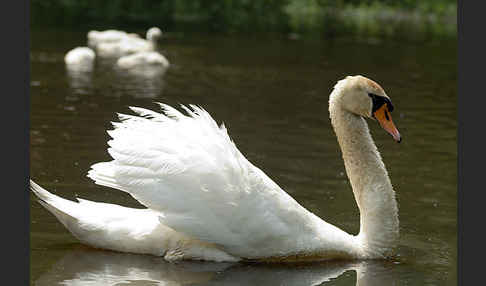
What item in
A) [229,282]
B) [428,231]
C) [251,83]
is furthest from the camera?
[251,83]

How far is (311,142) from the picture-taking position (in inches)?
500

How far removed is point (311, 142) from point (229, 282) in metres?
5.86

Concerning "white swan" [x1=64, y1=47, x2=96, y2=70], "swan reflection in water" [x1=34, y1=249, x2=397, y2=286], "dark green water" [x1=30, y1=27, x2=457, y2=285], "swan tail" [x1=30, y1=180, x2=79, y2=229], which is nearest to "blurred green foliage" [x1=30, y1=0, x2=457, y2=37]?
"dark green water" [x1=30, y1=27, x2=457, y2=285]

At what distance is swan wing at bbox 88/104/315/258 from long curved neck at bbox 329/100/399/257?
654 mm

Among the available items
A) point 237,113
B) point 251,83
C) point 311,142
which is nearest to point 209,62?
point 251,83

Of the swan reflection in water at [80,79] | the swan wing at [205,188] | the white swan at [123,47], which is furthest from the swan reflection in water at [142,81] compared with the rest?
the swan wing at [205,188]

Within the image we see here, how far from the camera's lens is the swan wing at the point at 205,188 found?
710 centimetres

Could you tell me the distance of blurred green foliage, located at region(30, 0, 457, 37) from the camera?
34562 millimetres

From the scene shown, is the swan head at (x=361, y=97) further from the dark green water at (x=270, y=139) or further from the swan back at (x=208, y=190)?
the dark green water at (x=270, y=139)

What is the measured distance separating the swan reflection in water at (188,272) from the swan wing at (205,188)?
0.21m

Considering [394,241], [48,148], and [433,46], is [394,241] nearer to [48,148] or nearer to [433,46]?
[48,148]

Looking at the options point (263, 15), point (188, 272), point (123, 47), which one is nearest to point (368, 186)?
point (188, 272)

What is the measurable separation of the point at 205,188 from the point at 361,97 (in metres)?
1.68

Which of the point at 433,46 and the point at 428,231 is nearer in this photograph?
the point at 428,231
